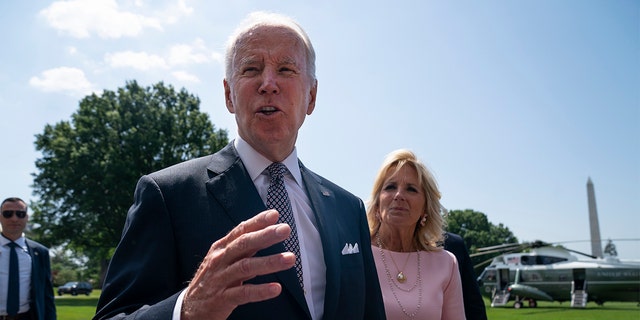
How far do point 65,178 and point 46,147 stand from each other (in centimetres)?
425

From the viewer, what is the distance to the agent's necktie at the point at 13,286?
7.17m

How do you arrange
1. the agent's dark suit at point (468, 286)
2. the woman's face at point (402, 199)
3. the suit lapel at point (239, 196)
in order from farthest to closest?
the agent's dark suit at point (468, 286), the woman's face at point (402, 199), the suit lapel at point (239, 196)

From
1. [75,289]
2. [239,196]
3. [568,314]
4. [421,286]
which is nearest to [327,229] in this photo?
[239,196]

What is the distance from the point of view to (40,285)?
7.62 m

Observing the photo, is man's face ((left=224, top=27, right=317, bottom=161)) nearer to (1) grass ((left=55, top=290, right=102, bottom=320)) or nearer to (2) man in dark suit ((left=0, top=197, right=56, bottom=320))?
(2) man in dark suit ((left=0, top=197, right=56, bottom=320))

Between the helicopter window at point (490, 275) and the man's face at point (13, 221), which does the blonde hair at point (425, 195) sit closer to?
the man's face at point (13, 221)

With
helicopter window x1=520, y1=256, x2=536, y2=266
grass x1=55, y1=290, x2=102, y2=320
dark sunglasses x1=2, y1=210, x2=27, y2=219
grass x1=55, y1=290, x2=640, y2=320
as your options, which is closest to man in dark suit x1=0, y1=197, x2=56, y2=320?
dark sunglasses x1=2, y1=210, x2=27, y2=219

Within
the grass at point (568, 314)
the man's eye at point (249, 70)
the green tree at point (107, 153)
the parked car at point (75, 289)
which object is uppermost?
the green tree at point (107, 153)

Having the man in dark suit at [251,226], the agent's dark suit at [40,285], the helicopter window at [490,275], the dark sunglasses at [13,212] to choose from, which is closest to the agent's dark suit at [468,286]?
the man in dark suit at [251,226]

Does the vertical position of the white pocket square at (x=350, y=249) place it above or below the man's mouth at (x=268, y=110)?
below

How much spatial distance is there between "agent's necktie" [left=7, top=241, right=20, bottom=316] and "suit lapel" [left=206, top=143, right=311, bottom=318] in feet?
21.5

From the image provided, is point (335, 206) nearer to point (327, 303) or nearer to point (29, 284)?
point (327, 303)

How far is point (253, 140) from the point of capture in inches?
91.3

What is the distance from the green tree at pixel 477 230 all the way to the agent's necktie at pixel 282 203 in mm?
90814
